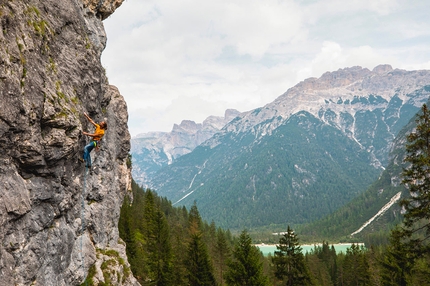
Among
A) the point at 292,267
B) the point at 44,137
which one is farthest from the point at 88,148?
the point at 292,267

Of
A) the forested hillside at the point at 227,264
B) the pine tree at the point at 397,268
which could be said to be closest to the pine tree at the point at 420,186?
the forested hillside at the point at 227,264

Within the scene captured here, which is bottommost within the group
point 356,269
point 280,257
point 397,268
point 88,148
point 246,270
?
point 356,269

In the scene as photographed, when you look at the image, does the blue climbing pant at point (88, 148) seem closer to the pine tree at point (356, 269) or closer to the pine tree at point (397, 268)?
the pine tree at point (397, 268)

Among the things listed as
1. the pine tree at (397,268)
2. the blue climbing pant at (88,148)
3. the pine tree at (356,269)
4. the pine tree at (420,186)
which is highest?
the blue climbing pant at (88,148)

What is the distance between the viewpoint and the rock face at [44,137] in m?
14.3

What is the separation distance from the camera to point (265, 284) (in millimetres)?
29703

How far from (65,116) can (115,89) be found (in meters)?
27.7

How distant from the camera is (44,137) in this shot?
16672mm

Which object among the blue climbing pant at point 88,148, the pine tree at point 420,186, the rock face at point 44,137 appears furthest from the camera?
the blue climbing pant at point 88,148

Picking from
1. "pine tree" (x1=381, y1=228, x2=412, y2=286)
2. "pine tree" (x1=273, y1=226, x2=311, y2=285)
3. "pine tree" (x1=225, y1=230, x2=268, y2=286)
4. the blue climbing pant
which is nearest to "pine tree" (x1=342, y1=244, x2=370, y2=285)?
"pine tree" (x1=381, y1=228, x2=412, y2=286)

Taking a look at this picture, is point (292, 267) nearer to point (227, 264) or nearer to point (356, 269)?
point (227, 264)

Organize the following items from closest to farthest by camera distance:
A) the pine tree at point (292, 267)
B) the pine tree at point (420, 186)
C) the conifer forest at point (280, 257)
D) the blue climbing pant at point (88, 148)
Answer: the pine tree at point (420, 186)
the blue climbing pant at point (88, 148)
the conifer forest at point (280, 257)
the pine tree at point (292, 267)

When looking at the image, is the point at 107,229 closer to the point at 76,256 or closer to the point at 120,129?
the point at 76,256

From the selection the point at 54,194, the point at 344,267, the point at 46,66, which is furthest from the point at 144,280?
the point at 344,267
